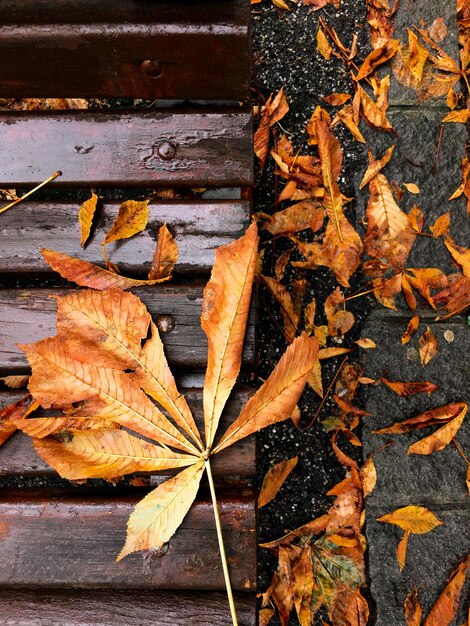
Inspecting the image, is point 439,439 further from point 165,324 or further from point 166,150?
point 166,150

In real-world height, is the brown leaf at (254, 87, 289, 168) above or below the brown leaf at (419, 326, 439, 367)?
above

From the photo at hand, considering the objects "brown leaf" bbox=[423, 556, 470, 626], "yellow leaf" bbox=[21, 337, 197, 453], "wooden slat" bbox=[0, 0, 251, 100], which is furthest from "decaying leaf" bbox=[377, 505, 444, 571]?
"wooden slat" bbox=[0, 0, 251, 100]

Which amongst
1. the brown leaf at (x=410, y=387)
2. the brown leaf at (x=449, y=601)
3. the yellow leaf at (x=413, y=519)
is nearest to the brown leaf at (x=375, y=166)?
the brown leaf at (x=410, y=387)

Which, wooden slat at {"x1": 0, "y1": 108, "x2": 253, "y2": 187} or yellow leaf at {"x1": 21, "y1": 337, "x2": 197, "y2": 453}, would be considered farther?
wooden slat at {"x1": 0, "y1": 108, "x2": 253, "y2": 187}

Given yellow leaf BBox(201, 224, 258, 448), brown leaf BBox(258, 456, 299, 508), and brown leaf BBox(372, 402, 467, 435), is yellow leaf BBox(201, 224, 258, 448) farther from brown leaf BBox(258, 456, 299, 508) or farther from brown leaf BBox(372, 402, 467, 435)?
brown leaf BBox(372, 402, 467, 435)

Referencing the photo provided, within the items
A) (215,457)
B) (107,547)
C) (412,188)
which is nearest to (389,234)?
(412,188)

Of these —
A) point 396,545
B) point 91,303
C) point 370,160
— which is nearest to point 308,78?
point 370,160
